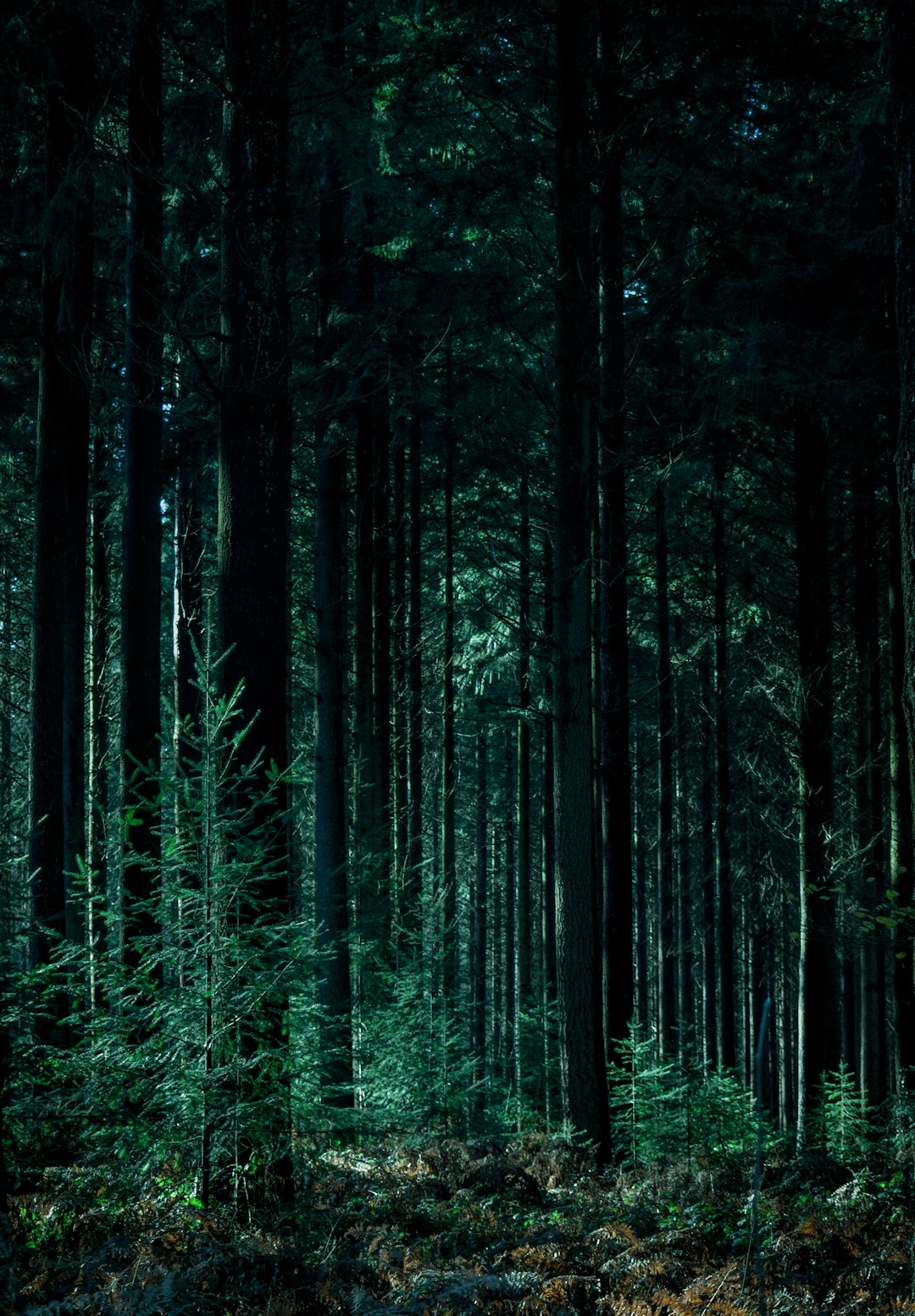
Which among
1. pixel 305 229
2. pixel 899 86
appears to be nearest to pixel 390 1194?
pixel 899 86

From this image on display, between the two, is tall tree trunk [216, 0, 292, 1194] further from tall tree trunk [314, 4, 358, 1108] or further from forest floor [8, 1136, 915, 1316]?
tall tree trunk [314, 4, 358, 1108]

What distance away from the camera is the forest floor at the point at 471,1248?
3713mm

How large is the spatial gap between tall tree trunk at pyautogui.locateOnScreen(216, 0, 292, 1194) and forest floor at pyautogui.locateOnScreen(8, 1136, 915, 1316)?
2.14 m

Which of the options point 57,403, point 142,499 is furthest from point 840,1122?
point 57,403

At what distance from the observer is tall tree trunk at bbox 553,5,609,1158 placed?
8961 millimetres

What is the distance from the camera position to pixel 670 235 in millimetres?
10117

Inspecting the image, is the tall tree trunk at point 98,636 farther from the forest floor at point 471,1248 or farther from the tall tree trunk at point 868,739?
the tall tree trunk at point 868,739

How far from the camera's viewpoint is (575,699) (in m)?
9.09

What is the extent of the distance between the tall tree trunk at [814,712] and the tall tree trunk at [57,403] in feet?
28.4

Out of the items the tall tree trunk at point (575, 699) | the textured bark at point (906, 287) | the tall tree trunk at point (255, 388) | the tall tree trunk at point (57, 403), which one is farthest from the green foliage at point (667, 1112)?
the textured bark at point (906, 287)

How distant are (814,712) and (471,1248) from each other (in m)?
9.30

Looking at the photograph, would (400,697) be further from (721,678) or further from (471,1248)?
(471,1248)

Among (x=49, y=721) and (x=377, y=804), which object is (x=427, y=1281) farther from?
(x=377, y=804)

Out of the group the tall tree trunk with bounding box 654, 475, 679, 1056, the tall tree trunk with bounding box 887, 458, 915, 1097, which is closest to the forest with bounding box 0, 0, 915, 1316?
the tall tree trunk with bounding box 887, 458, 915, 1097
